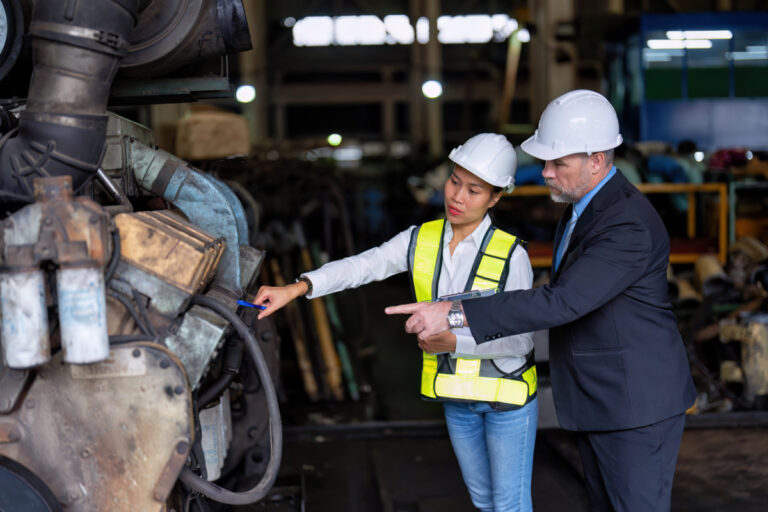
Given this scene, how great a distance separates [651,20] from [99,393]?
28.0 ft

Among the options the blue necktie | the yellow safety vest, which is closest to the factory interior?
the yellow safety vest

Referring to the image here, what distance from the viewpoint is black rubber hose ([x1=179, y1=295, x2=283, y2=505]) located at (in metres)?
2.05

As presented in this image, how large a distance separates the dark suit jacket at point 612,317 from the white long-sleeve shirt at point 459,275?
0.59 feet

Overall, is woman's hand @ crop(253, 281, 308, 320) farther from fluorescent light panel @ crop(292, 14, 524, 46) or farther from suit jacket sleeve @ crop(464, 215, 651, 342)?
fluorescent light panel @ crop(292, 14, 524, 46)

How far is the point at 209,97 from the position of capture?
2932mm

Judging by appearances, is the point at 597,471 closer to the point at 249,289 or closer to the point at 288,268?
the point at 249,289

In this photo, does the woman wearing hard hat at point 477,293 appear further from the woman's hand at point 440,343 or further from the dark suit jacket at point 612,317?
the dark suit jacket at point 612,317

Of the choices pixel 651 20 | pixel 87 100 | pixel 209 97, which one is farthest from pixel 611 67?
pixel 87 100

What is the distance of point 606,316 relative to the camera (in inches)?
84.8

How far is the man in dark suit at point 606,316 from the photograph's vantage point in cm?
207

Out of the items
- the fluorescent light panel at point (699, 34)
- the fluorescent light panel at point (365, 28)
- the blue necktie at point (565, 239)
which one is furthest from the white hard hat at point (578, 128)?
the fluorescent light panel at point (365, 28)

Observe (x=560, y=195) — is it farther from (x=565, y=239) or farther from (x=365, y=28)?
(x=365, y=28)

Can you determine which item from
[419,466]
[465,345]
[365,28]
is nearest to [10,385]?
[465,345]

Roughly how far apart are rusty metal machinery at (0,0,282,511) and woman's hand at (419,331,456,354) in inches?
18.6
